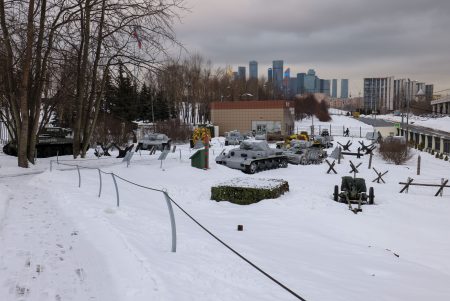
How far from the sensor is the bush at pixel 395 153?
98.5 ft

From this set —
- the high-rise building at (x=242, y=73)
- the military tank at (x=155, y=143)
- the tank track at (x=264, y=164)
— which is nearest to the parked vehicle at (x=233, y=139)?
the military tank at (x=155, y=143)

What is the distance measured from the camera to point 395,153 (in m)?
30.2

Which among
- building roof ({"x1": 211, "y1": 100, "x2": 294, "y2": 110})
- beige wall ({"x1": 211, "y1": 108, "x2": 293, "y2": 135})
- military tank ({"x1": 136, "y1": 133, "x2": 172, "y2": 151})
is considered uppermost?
building roof ({"x1": 211, "y1": 100, "x2": 294, "y2": 110})

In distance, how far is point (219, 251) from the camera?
7.33 m

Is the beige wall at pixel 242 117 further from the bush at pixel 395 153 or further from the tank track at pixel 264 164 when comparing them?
the tank track at pixel 264 164

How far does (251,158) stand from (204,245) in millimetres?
14444

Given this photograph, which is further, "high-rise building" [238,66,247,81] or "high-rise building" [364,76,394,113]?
"high-rise building" [364,76,394,113]

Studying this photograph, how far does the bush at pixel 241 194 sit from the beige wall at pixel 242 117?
39852 mm

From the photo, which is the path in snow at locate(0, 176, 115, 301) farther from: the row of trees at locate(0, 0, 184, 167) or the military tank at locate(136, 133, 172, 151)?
the military tank at locate(136, 133, 172, 151)

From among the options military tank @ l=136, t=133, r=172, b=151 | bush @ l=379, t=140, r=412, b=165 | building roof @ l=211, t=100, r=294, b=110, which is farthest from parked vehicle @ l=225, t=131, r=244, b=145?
building roof @ l=211, t=100, r=294, b=110

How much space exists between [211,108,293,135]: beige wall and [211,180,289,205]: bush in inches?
1569

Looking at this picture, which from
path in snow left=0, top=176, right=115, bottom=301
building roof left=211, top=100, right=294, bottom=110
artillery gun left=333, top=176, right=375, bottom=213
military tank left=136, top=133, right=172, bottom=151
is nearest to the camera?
path in snow left=0, top=176, right=115, bottom=301

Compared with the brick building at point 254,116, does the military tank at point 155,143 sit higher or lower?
lower

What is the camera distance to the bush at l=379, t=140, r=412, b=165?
30031 millimetres
